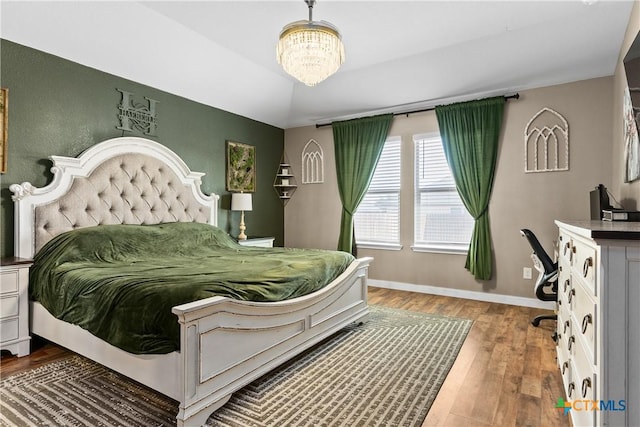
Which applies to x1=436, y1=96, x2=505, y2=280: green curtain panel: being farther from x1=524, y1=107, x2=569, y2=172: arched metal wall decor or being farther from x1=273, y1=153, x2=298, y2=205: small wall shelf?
x1=273, y1=153, x2=298, y2=205: small wall shelf

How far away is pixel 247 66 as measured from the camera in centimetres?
386

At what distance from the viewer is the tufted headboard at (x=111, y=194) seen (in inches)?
104

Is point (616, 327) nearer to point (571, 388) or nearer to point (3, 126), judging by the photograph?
point (571, 388)

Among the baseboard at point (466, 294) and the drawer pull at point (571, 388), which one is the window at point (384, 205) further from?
the drawer pull at point (571, 388)

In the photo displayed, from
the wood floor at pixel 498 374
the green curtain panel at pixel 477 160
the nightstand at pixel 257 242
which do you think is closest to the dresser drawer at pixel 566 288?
the wood floor at pixel 498 374

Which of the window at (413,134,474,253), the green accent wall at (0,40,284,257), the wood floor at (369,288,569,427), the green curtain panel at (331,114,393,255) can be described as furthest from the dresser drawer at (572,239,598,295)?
the green accent wall at (0,40,284,257)

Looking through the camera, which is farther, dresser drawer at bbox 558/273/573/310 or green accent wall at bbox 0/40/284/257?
green accent wall at bbox 0/40/284/257

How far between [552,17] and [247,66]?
2961 mm

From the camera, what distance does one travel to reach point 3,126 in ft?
8.36

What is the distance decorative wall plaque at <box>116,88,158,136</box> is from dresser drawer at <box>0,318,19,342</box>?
6.05 ft

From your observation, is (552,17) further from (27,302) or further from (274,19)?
(27,302)

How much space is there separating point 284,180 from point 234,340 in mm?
3619

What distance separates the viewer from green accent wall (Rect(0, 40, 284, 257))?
262 cm

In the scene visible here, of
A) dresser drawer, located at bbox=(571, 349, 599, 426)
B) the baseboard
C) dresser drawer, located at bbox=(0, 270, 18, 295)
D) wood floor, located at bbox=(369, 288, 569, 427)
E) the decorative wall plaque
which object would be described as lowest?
wood floor, located at bbox=(369, 288, 569, 427)
